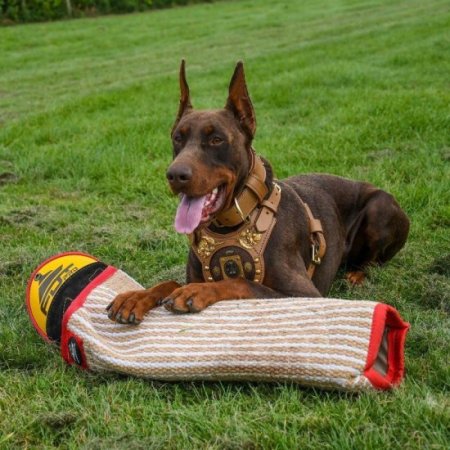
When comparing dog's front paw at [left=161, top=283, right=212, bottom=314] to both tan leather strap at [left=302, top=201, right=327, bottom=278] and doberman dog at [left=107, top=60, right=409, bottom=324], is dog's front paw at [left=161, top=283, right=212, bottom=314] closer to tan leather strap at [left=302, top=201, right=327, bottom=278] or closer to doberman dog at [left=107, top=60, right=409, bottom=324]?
doberman dog at [left=107, top=60, right=409, bottom=324]

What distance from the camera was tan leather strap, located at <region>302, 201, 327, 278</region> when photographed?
3.82m

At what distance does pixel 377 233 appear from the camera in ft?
14.5

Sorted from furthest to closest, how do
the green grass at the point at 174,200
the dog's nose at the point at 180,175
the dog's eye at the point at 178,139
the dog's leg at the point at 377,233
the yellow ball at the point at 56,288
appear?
1. the dog's leg at the point at 377,233
2. the dog's eye at the point at 178,139
3. the yellow ball at the point at 56,288
4. the dog's nose at the point at 180,175
5. the green grass at the point at 174,200

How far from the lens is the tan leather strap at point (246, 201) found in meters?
3.43

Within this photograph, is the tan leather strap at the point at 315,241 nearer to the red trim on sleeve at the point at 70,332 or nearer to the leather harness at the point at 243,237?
the leather harness at the point at 243,237

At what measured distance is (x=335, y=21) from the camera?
19141 millimetres

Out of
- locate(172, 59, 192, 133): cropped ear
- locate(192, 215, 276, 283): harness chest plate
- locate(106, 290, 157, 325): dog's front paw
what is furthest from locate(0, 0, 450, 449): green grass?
locate(172, 59, 192, 133): cropped ear

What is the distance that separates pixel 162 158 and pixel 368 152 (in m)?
1.97

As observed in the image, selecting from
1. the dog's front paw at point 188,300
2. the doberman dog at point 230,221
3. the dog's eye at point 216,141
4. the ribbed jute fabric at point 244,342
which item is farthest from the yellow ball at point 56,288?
the dog's eye at point 216,141

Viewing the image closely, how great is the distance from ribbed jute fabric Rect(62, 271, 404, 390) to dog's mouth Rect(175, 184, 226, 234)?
392 millimetres

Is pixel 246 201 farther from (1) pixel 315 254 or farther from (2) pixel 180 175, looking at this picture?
(1) pixel 315 254

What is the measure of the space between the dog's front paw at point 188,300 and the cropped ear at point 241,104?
89 cm

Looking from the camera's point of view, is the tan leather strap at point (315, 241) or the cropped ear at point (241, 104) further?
the tan leather strap at point (315, 241)

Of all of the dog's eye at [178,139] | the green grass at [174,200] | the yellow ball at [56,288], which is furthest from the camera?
the dog's eye at [178,139]
